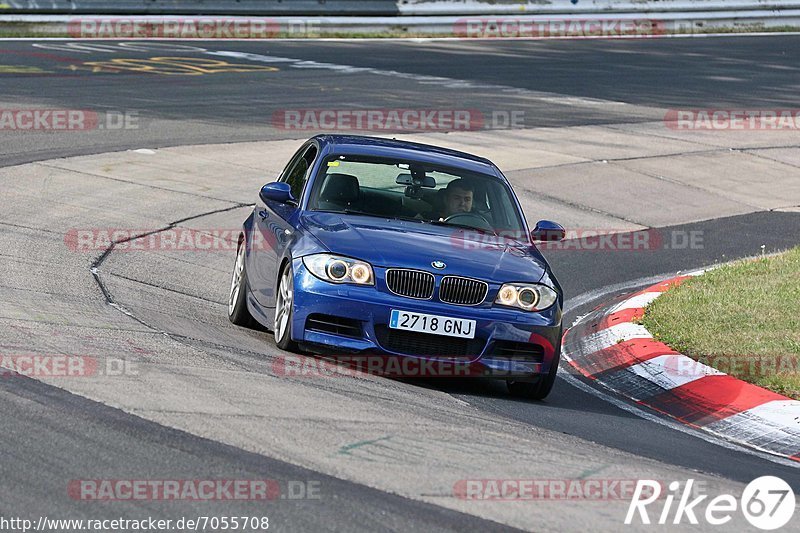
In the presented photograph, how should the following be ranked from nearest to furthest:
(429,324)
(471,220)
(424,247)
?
(429,324)
(424,247)
(471,220)

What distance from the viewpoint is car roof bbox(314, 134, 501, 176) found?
9906 mm

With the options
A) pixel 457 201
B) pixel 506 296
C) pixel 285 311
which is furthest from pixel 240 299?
pixel 506 296

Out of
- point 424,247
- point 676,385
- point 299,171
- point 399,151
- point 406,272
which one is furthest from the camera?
point 299,171

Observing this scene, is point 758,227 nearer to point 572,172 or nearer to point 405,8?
point 572,172

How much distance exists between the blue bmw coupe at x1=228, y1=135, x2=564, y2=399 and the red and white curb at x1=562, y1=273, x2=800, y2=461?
3.39 ft

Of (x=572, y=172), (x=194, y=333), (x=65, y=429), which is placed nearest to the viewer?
(x=65, y=429)

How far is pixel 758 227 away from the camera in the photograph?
17031mm

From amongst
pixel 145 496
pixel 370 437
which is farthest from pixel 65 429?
pixel 370 437

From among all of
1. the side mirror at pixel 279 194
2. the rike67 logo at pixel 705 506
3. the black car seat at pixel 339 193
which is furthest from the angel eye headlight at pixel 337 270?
the rike67 logo at pixel 705 506

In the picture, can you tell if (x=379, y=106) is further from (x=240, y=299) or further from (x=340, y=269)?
(x=340, y=269)

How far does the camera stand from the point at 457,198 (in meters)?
9.66

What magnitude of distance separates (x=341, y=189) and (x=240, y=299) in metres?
1.22

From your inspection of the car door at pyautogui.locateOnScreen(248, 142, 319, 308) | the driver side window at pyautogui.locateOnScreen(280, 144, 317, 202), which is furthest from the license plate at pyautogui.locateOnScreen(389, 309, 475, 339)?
the driver side window at pyautogui.locateOnScreen(280, 144, 317, 202)

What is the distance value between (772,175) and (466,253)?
42.3 feet
